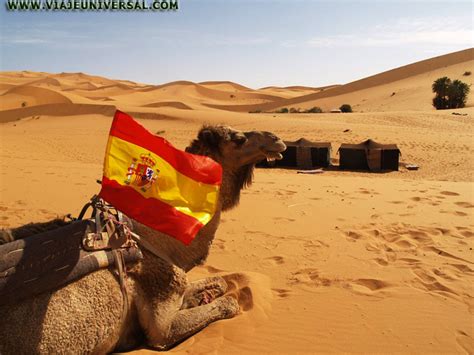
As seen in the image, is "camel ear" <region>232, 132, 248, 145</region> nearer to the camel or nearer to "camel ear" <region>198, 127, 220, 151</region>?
the camel

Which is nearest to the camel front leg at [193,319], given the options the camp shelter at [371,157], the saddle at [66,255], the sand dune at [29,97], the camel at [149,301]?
the camel at [149,301]

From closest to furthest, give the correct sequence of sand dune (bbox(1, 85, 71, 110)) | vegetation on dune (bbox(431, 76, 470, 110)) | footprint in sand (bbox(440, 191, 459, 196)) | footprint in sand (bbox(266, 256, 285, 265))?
footprint in sand (bbox(266, 256, 285, 265)) → footprint in sand (bbox(440, 191, 459, 196)) → vegetation on dune (bbox(431, 76, 470, 110)) → sand dune (bbox(1, 85, 71, 110))

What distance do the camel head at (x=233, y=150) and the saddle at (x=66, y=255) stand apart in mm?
1090

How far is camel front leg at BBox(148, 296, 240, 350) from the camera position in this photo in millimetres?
3505

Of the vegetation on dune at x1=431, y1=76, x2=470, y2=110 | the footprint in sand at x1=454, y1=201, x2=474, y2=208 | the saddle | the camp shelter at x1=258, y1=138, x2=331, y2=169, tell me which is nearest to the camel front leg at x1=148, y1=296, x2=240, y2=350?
the saddle

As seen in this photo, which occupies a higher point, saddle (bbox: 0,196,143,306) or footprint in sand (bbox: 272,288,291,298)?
saddle (bbox: 0,196,143,306)

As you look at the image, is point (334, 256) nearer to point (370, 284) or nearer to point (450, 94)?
point (370, 284)

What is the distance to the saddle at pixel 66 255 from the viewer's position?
2736 mm

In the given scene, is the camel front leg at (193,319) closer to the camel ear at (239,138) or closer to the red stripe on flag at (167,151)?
the red stripe on flag at (167,151)

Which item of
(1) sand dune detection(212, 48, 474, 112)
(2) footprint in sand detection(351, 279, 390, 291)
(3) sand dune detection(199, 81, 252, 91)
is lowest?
(2) footprint in sand detection(351, 279, 390, 291)

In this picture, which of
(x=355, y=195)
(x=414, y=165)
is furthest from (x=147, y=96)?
(x=355, y=195)

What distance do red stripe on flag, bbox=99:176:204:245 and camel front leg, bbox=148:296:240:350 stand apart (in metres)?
0.83

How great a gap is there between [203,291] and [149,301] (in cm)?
105

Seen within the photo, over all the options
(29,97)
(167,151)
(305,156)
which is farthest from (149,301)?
(29,97)
